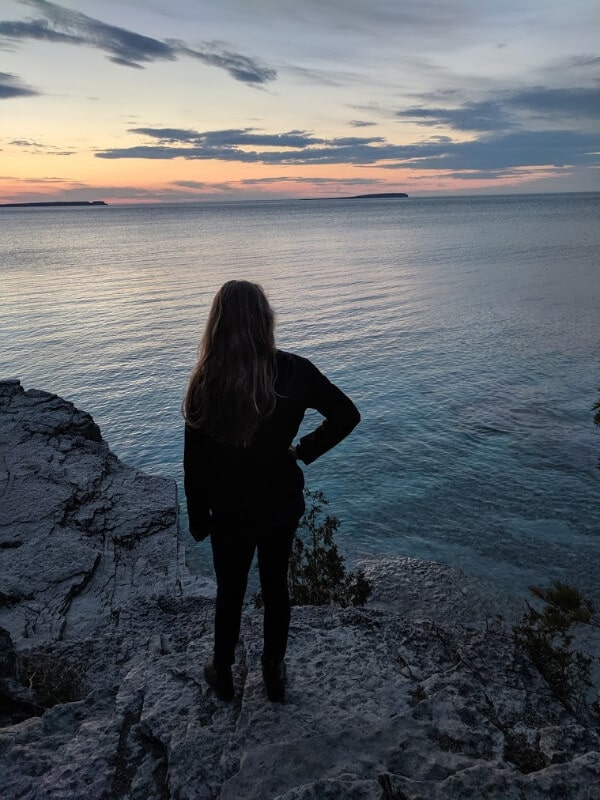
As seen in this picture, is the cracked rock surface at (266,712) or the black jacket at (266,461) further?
the black jacket at (266,461)

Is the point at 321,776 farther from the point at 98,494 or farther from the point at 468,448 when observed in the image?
the point at 468,448

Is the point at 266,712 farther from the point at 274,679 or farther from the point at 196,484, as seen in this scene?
the point at 196,484

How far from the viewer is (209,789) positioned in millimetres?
3494

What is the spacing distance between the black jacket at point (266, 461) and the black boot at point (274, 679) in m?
1.23

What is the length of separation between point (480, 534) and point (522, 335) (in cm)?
1754

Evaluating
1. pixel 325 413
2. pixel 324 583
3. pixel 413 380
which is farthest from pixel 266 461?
pixel 413 380

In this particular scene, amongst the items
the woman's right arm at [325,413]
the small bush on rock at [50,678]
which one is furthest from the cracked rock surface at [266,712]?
the woman's right arm at [325,413]

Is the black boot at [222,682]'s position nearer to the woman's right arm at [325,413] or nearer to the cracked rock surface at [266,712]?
the cracked rock surface at [266,712]

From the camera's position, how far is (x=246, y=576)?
404cm

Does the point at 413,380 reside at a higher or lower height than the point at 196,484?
lower

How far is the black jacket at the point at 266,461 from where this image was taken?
12.1 ft

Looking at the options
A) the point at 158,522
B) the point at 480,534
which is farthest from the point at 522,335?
the point at 158,522

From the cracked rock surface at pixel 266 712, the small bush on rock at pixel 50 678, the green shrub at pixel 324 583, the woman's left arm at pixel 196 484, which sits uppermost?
the woman's left arm at pixel 196 484

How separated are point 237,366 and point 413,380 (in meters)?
16.8
